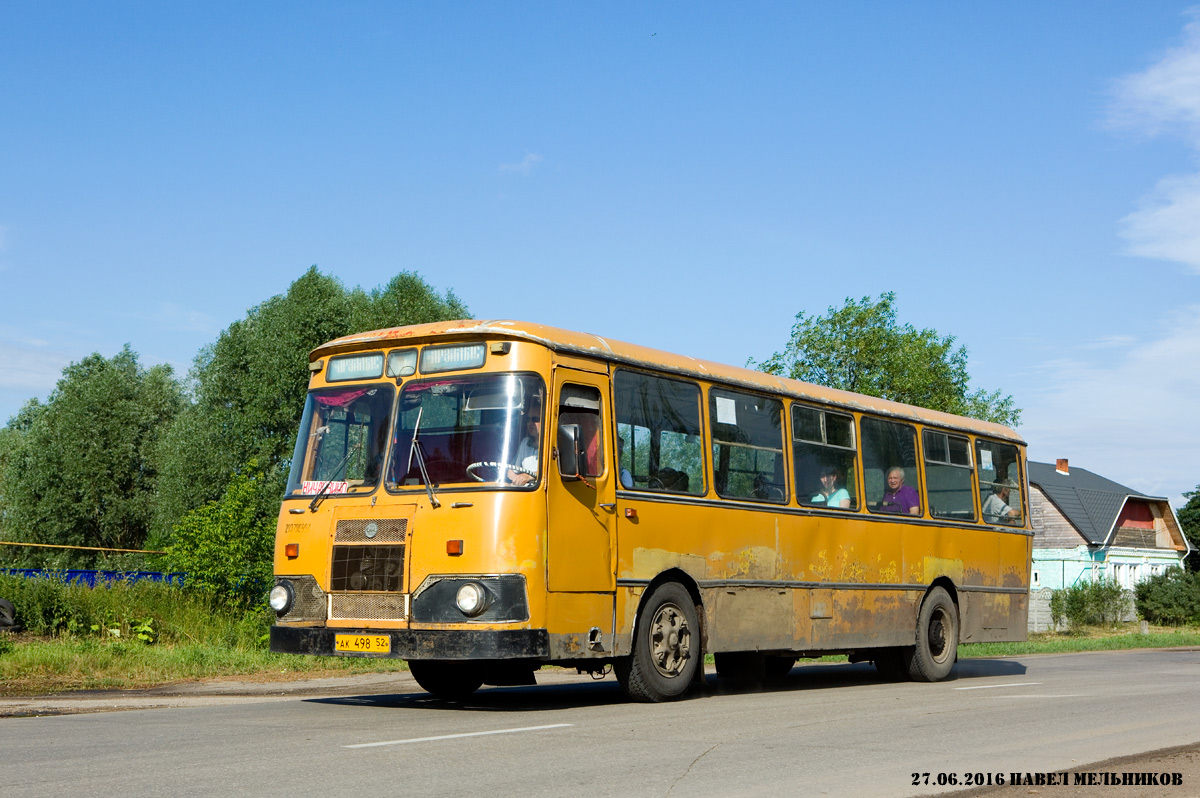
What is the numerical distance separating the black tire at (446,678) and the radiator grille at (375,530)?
1.77 meters

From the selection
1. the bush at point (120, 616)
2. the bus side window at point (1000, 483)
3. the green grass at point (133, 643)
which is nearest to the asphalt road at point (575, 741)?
the green grass at point (133, 643)

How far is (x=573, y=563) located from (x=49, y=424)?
160ft

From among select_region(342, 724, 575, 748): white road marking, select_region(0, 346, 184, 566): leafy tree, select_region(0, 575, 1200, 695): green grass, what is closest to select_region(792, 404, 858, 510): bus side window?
select_region(342, 724, 575, 748): white road marking

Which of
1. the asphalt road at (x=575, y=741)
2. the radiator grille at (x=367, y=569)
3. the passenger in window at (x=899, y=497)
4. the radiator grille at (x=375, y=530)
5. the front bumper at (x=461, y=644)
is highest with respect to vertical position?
the passenger in window at (x=899, y=497)

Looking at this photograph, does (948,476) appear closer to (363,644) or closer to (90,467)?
(363,644)

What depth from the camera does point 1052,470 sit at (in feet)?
236

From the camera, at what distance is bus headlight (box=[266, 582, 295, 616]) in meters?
11.2

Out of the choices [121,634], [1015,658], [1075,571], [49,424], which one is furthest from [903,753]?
[1075,571]

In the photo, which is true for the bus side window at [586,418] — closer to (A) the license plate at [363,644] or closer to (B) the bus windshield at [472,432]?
(B) the bus windshield at [472,432]

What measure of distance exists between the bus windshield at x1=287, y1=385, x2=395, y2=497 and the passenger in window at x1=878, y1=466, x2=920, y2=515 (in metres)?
6.81

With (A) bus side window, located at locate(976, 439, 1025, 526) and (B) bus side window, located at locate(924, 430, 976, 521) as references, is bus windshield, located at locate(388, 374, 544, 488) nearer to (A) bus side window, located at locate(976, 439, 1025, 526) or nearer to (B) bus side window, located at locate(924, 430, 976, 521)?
(B) bus side window, located at locate(924, 430, 976, 521)

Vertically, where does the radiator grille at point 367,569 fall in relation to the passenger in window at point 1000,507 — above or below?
below

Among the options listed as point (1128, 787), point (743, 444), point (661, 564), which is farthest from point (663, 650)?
point (1128, 787)

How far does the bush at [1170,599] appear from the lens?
51.8 m
